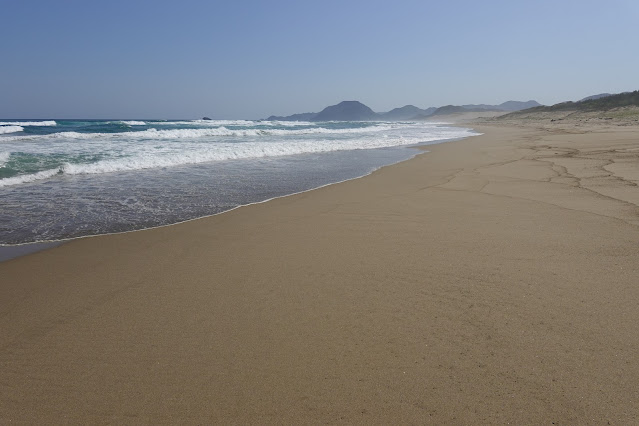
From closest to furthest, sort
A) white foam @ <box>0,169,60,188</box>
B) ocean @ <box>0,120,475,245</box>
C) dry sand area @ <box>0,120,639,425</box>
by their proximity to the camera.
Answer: dry sand area @ <box>0,120,639,425</box>, ocean @ <box>0,120,475,245</box>, white foam @ <box>0,169,60,188</box>

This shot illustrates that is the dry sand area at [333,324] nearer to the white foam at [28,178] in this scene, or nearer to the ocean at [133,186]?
the ocean at [133,186]

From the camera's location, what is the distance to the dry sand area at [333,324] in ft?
6.46

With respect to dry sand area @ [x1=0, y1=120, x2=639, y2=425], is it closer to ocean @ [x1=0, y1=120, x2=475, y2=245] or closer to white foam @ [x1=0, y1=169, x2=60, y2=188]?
ocean @ [x1=0, y1=120, x2=475, y2=245]

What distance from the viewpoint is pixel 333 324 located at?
2689 mm

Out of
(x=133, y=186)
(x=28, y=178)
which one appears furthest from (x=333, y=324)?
(x=28, y=178)

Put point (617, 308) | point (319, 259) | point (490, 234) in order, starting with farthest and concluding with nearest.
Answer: point (490, 234)
point (319, 259)
point (617, 308)

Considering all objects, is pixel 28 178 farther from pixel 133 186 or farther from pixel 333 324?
pixel 333 324

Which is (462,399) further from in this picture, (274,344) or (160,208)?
(160,208)

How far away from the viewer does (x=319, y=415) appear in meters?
1.91

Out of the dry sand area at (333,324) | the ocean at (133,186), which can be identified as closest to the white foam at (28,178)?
the ocean at (133,186)

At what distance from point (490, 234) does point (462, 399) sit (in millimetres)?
2906

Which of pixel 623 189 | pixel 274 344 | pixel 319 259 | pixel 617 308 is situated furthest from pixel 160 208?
pixel 623 189

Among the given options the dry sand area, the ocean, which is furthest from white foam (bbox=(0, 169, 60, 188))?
the dry sand area

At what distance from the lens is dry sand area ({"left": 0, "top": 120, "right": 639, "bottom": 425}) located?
197cm
